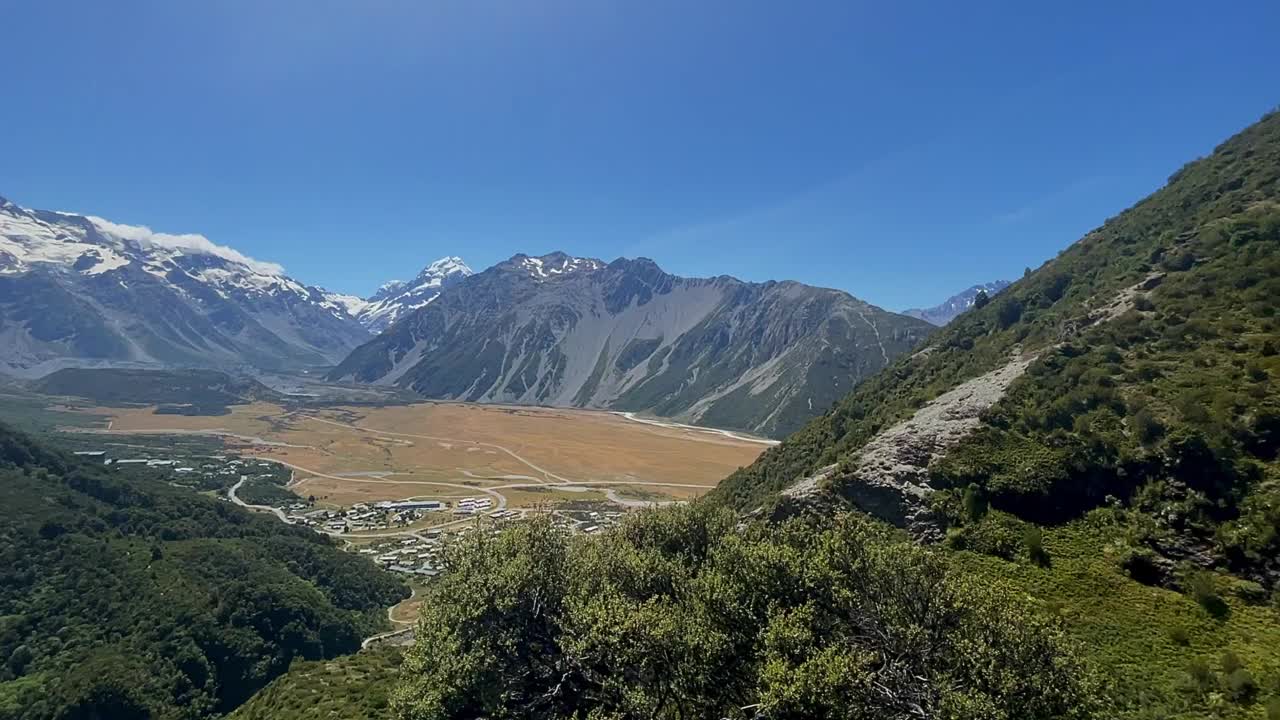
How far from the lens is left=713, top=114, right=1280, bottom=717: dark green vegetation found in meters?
30.9

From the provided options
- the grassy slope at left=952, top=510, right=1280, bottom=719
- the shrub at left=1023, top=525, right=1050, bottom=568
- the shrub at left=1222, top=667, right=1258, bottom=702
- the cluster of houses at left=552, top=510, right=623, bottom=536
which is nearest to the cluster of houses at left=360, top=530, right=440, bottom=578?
the cluster of houses at left=552, top=510, right=623, bottom=536

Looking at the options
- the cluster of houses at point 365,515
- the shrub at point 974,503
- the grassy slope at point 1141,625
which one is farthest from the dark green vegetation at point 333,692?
the cluster of houses at point 365,515

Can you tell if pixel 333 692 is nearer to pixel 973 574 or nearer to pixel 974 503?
pixel 973 574

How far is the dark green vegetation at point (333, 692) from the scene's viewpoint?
146ft

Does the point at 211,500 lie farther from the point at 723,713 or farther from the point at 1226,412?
the point at 1226,412

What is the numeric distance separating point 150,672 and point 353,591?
31652 mm

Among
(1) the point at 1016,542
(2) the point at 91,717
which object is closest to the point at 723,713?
(1) the point at 1016,542

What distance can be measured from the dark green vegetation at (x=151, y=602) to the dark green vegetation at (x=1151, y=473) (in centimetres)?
7651

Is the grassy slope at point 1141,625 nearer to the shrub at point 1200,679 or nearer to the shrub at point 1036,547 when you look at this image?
the shrub at point 1200,679

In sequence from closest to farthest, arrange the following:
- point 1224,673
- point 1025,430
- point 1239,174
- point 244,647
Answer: point 1224,673
point 1025,430
point 244,647
point 1239,174

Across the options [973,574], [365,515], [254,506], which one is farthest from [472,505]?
[973,574]

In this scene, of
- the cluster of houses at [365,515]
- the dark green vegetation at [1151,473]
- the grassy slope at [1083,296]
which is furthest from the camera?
the cluster of houses at [365,515]

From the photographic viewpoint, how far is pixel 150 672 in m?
74.4

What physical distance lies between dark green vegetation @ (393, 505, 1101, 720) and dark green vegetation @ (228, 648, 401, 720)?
14.8m
